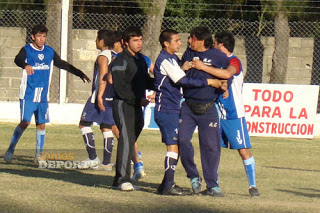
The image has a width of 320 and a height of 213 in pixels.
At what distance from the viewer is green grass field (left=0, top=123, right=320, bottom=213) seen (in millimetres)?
7863

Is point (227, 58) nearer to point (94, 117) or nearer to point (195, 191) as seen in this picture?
point (195, 191)

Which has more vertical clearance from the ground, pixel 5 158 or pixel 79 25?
pixel 79 25

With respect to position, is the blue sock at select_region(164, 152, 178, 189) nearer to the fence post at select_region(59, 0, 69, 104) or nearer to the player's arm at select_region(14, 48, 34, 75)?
the player's arm at select_region(14, 48, 34, 75)

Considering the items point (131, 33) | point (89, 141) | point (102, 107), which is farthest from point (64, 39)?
point (131, 33)

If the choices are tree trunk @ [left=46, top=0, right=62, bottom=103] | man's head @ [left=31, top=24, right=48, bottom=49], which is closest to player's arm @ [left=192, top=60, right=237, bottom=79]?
man's head @ [left=31, top=24, right=48, bottom=49]

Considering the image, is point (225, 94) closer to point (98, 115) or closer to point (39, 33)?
point (98, 115)

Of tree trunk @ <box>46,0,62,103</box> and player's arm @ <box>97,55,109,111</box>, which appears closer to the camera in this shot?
player's arm @ <box>97,55,109,111</box>

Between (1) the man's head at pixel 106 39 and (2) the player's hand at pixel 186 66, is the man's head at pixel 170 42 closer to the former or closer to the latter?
(2) the player's hand at pixel 186 66

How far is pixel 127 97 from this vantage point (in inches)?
352

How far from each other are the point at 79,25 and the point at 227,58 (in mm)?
15120

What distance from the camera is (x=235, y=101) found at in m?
9.18

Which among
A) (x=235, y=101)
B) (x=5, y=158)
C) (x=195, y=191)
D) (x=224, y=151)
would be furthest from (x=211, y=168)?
(x=224, y=151)

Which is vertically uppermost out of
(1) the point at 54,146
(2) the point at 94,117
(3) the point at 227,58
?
(3) the point at 227,58

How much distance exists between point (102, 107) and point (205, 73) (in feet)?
8.76
